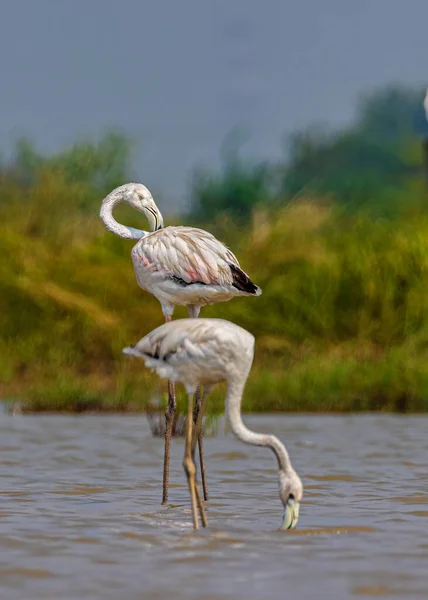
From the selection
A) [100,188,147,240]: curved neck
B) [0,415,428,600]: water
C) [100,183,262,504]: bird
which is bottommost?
[0,415,428,600]: water

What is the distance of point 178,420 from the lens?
13359mm

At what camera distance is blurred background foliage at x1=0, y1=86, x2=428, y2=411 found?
16.6 m

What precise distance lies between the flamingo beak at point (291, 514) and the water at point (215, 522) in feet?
0.21

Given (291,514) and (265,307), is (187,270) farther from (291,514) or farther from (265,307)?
(265,307)

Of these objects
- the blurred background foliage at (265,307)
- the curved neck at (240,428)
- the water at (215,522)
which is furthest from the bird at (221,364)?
the blurred background foliage at (265,307)

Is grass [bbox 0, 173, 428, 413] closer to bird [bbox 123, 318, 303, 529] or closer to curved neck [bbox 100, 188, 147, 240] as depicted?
curved neck [bbox 100, 188, 147, 240]

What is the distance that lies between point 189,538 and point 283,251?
40.9 ft

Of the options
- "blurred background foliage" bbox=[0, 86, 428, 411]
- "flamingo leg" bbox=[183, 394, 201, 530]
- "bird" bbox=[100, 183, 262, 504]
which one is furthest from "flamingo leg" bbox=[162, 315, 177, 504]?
"blurred background foliage" bbox=[0, 86, 428, 411]

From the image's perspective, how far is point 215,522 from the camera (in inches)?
322

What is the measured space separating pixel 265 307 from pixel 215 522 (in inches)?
450

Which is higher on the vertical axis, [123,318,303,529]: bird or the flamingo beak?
[123,318,303,529]: bird

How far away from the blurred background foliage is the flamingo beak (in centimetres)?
873

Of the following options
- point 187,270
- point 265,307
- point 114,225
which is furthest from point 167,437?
point 265,307

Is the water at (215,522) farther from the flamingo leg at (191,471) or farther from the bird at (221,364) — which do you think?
the bird at (221,364)
